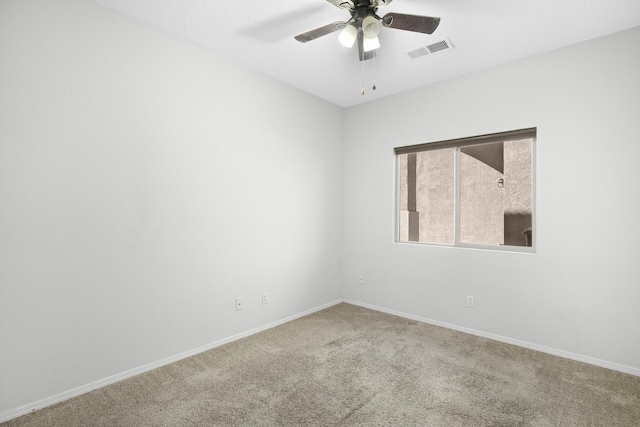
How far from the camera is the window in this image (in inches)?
124

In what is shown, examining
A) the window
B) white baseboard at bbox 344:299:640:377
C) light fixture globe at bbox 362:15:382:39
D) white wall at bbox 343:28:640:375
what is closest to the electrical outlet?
white wall at bbox 343:28:640:375

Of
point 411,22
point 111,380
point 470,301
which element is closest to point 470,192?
point 470,301

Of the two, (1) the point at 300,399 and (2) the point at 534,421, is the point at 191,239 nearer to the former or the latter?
(1) the point at 300,399

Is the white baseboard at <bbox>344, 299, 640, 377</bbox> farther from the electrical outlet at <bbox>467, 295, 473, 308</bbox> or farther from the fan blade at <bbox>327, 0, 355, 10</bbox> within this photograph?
the fan blade at <bbox>327, 0, 355, 10</bbox>

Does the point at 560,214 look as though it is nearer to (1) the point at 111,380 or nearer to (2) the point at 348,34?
(2) the point at 348,34

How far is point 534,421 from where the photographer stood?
1.87 metres

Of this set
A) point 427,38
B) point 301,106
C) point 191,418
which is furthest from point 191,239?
point 427,38

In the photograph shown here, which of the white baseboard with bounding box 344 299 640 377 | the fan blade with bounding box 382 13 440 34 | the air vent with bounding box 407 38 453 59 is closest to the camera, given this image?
the fan blade with bounding box 382 13 440 34

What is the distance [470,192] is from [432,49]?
61.6 inches

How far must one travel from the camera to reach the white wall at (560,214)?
247 cm

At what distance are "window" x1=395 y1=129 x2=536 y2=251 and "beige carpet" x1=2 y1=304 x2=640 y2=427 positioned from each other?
114 centimetres

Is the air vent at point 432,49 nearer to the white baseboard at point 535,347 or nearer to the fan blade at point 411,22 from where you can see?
the fan blade at point 411,22

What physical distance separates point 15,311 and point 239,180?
1.83 meters

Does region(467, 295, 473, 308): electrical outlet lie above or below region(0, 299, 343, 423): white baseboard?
above
